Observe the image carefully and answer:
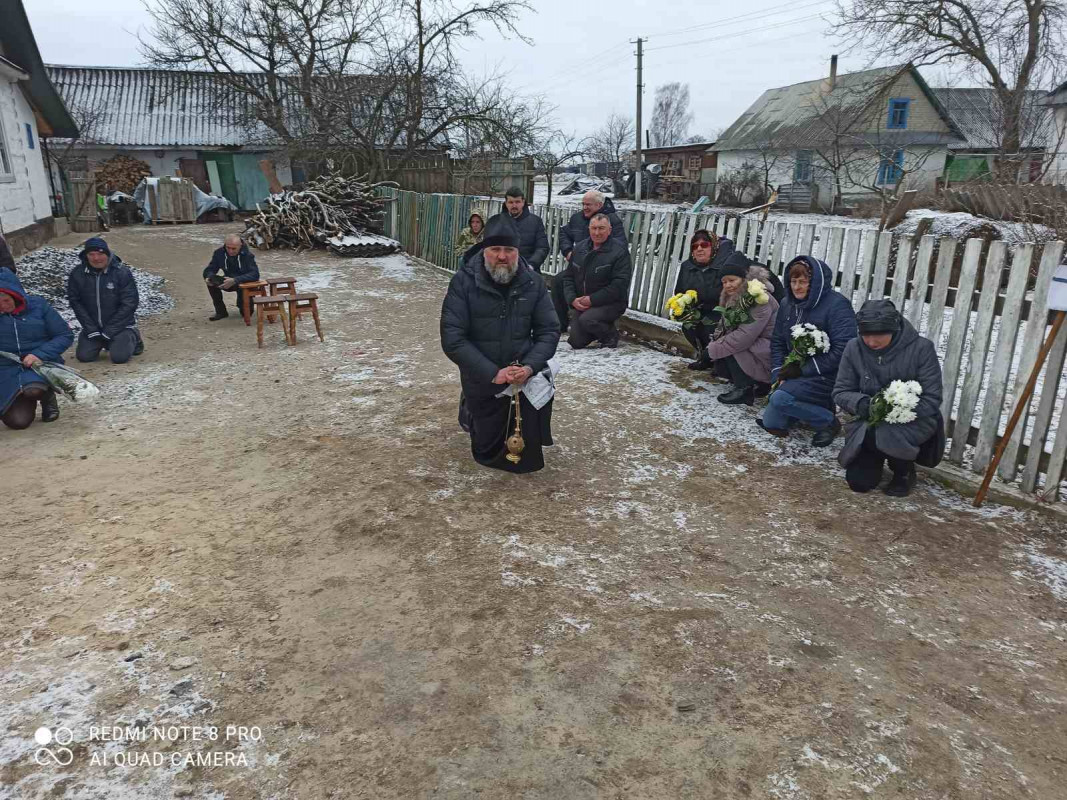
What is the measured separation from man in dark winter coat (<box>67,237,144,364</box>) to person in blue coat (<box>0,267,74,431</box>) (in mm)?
1504

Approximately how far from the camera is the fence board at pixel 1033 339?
3.90m

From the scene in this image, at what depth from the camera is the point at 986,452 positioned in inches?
170

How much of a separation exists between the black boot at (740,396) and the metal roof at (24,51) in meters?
16.1

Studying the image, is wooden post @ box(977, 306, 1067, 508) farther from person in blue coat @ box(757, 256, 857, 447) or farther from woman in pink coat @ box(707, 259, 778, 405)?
woman in pink coat @ box(707, 259, 778, 405)

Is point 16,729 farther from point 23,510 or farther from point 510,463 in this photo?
point 510,463

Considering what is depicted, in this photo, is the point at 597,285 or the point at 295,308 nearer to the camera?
the point at 597,285

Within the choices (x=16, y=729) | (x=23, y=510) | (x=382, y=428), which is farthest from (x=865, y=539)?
(x=23, y=510)

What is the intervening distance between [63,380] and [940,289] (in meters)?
6.55

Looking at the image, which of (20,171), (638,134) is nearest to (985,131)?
(638,134)

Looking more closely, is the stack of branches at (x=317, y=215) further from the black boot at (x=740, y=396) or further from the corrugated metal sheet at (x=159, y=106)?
the black boot at (x=740, y=396)

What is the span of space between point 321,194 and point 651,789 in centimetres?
1690

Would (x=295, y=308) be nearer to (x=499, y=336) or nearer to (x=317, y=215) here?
(x=499, y=336)

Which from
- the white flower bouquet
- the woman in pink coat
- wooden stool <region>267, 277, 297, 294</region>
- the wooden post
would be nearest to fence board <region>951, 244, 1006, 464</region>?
the wooden post

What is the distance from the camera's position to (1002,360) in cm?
419
